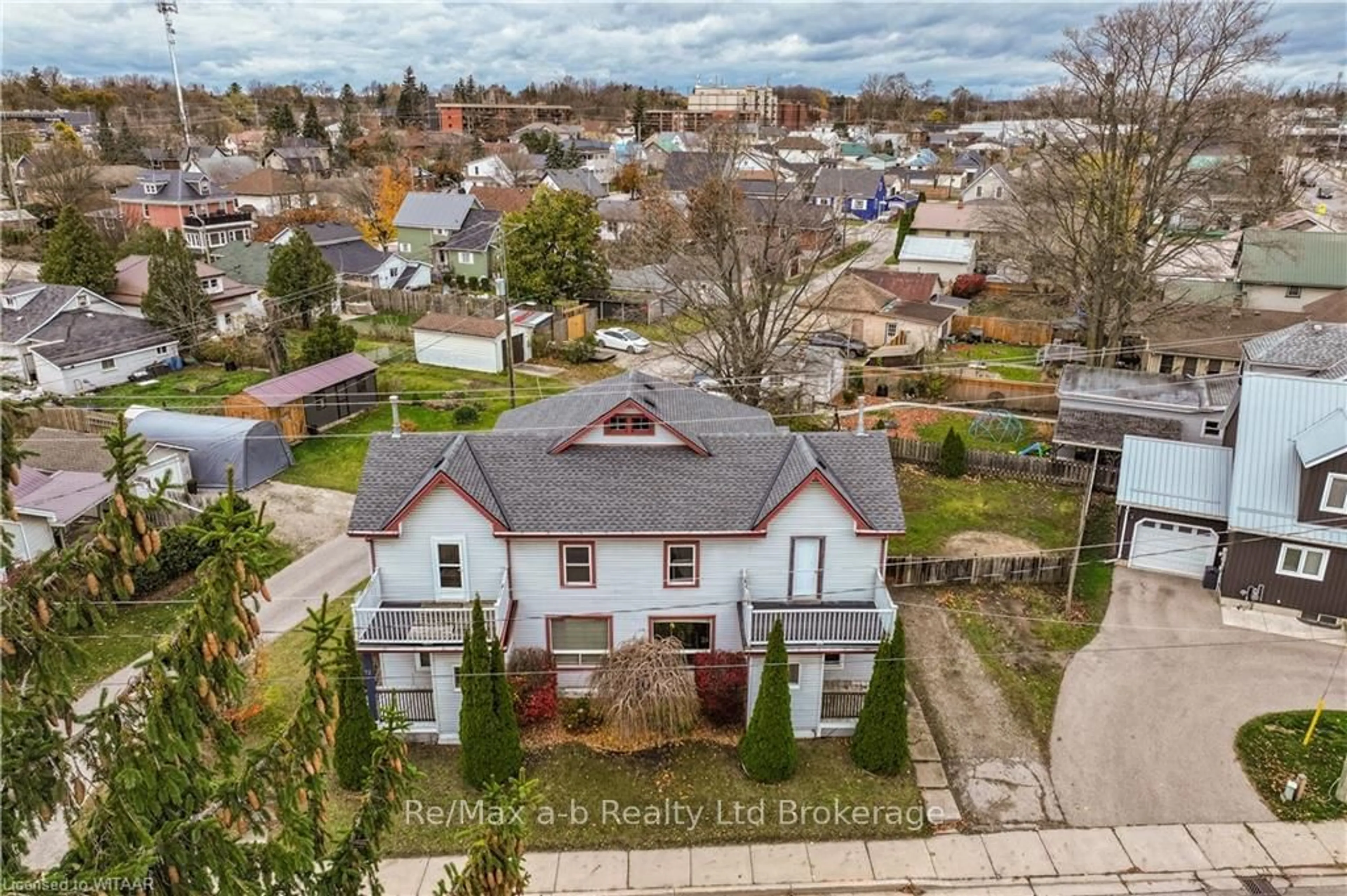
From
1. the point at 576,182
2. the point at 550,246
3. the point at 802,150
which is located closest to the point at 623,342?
the point at 550,246

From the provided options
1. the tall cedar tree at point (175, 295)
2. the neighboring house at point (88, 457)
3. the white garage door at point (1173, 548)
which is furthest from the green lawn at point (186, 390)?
the white garage door at point (1173, 548)

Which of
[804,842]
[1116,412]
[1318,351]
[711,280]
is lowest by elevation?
[804,842]

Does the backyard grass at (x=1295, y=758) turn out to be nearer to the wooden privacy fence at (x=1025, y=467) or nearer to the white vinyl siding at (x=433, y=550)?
the wooden privacy fence at (x=1025, y=467)

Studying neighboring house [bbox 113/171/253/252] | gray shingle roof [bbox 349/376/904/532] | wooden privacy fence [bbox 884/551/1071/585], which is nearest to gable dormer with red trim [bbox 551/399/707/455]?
gray shingle roof [bbox 349/376/904/532]

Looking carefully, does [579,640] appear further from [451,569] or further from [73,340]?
[73,340]

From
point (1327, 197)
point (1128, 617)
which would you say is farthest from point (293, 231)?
point (1327, 197)

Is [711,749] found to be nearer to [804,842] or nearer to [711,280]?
[804,842]

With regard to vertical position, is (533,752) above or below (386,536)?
below
